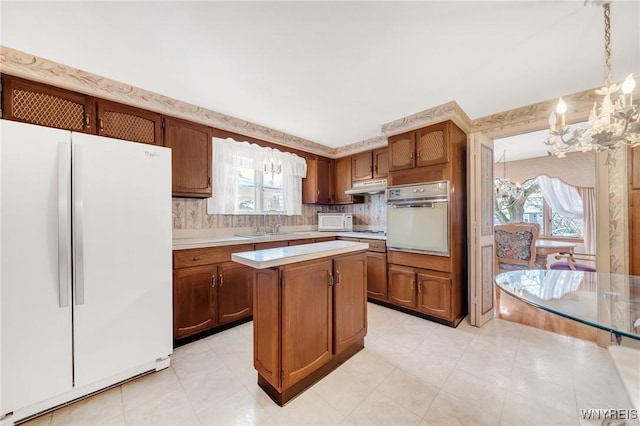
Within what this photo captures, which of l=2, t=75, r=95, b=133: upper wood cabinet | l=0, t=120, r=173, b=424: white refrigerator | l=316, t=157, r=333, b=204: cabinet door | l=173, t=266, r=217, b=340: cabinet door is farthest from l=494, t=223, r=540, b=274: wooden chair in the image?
l=2, t=75, r=95, b=133: upper wood cabinet

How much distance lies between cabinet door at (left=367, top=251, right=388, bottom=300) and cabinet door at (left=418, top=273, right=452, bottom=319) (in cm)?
48

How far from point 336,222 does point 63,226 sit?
→ 10.3ft

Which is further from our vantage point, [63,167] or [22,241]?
[63,167]

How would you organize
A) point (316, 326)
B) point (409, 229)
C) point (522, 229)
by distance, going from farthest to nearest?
point (522, 229) → point (409, 229) → point (316, 326)

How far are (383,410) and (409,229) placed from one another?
6.12 feet

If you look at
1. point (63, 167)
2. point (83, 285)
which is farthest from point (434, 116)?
point (83, 285)

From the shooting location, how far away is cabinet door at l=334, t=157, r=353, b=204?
4.05 meters

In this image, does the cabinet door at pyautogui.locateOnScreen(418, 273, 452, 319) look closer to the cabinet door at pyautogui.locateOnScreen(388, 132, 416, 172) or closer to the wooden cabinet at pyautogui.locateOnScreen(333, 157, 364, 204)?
the cabinet door at pyautogui.locateOnScreen(388, 132, 416, 172)

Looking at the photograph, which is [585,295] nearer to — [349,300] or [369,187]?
[349,300]

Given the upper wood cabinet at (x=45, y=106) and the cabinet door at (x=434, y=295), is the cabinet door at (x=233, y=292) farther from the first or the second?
the cabinet door at (x=434, y=295)

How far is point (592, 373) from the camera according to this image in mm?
1815

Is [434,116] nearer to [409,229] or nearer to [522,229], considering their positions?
[409,229]
